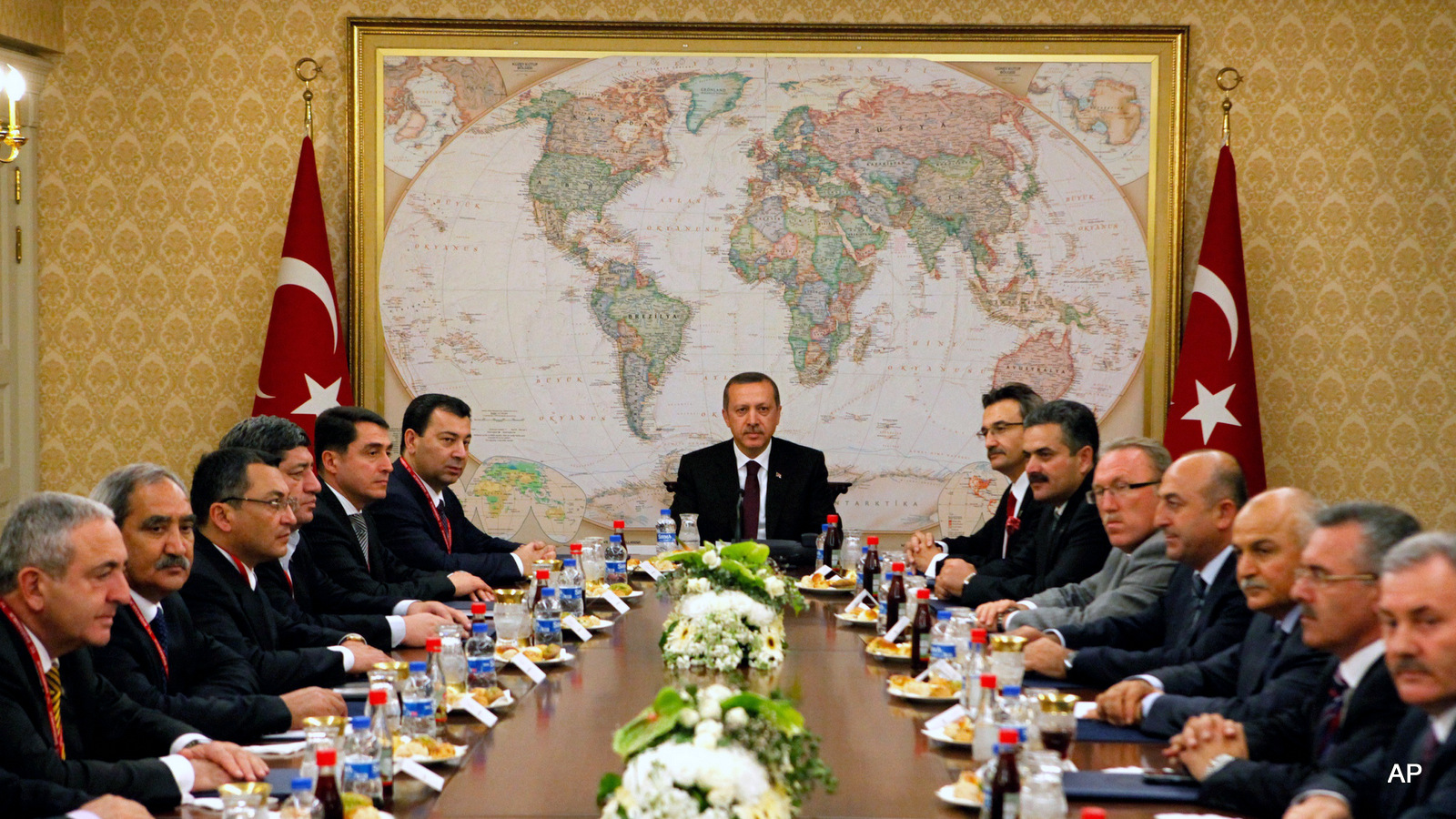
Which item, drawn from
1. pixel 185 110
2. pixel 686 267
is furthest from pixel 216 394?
pixel 686 267

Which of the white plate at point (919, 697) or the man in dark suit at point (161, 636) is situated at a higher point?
the man in dark suit at point (161, 636)

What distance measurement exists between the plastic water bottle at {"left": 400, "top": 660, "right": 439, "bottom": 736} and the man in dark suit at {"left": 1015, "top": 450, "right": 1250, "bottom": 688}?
1.65m

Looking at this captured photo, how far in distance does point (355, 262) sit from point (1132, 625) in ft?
14.3

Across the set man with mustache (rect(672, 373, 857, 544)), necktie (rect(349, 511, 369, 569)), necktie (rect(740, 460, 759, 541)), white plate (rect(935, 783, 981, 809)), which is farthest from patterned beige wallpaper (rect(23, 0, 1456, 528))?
white plate (rect(935, 783, 981, 809))

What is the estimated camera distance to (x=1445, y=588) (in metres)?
2.31

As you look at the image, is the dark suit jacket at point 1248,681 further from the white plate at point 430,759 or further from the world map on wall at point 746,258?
the world map on wall at point 746,258

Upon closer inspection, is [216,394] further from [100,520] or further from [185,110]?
[100,520]

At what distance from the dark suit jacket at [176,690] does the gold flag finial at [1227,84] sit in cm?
547

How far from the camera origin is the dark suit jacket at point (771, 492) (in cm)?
645

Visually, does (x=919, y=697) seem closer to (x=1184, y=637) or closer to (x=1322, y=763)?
(x=1184, y=637)

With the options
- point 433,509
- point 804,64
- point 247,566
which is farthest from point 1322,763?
point 804,64

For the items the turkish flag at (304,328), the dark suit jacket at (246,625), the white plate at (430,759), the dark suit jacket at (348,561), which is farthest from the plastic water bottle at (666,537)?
the white plate at (430,759)

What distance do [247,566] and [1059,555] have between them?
2783mm

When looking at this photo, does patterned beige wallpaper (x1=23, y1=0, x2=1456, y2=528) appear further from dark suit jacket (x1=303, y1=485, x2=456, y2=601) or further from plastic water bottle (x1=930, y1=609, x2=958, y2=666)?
plastic water bottle (x1=930, y1=609, x2=958, y2=666)
